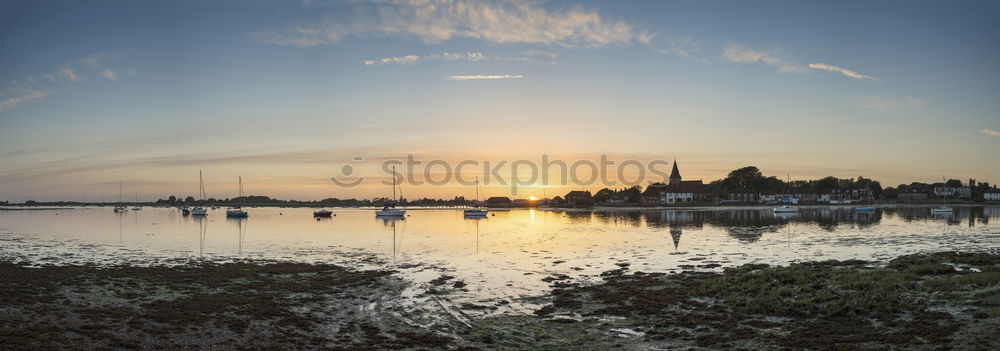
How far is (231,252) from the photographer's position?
42.3m

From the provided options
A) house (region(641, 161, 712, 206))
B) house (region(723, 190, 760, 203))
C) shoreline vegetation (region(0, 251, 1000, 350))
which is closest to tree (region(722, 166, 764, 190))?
house (region(723, 190, 760, 203))

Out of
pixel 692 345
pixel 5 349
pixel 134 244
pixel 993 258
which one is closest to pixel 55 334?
pixel 5 349

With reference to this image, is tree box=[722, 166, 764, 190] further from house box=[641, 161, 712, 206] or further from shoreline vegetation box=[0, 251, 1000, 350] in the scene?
shoreline vegetation box=[0, 251, 1000, 350]

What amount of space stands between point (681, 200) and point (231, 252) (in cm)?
17015

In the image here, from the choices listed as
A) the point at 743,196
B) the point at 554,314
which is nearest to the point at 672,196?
the point at 743,196

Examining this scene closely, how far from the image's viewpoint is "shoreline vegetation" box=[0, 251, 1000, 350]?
15.0 m

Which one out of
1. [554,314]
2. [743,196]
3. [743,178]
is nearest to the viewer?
[554,314]

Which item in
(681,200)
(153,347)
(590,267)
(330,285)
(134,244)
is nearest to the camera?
(153,347)

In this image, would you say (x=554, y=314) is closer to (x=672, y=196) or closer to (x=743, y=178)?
(x=672, y=196)

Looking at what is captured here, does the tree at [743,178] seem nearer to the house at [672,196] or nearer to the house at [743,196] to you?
the house at [743,196]

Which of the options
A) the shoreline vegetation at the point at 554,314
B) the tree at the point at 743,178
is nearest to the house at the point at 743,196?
the tree at the point at 743,178

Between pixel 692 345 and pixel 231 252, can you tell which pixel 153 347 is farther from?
pixel 231 252

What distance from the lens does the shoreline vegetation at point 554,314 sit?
592 inches

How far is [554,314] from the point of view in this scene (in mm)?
19422
